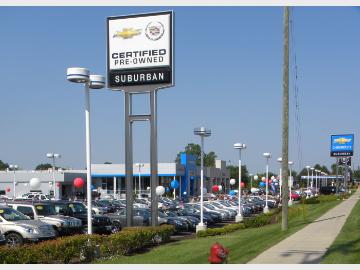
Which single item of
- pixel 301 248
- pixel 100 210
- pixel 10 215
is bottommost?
pixel 100 210

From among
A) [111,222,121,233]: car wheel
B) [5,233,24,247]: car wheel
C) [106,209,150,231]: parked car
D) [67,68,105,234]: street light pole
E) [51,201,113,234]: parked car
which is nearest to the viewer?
[67,68,105,234]: street light pole

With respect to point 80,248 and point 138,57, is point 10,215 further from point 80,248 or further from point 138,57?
point 138,57

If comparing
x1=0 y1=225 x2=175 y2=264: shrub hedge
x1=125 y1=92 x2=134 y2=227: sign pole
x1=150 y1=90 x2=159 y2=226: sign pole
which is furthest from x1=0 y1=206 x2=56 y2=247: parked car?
x1=150 y1=90 x2=159 y2=226: sign pole

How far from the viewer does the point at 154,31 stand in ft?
66.6

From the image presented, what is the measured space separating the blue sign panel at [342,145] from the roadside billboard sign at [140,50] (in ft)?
188

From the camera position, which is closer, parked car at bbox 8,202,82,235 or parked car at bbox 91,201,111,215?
parked car at bbox 8,202,82,235

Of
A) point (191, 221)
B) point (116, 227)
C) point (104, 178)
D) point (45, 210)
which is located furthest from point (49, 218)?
point (104, 178)

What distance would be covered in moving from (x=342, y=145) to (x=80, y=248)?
2524 inches

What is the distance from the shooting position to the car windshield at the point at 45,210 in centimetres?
2238

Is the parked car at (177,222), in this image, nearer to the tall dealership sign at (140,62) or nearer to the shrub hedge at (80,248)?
the tall dealership sign at (140,62)

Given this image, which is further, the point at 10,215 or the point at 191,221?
the point at 191,221

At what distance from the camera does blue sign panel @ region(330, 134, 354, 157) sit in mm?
73188

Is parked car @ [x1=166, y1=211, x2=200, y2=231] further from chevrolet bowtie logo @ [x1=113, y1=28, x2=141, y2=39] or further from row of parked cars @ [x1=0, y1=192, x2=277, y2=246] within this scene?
chevrolet bowtie logo @ [x1=113, y1=28, x2=141, y2=39]

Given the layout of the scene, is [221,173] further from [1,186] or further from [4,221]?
[4,221]
